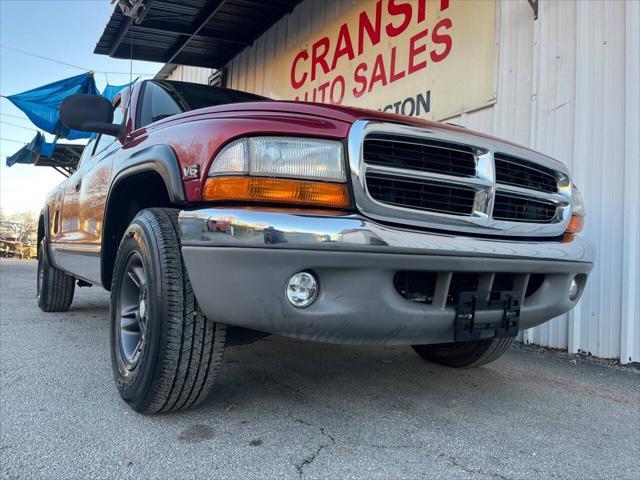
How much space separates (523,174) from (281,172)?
1294 millimetres

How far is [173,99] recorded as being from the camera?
2973 mm

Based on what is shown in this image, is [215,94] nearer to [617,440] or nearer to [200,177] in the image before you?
[200,177]

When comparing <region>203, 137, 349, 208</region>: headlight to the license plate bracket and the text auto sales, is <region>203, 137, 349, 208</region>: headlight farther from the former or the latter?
the text auto sales

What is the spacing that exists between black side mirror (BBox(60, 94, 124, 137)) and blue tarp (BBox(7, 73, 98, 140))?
33.4 feet

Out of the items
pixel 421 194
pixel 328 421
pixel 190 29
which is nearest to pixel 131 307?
pixel 328 421

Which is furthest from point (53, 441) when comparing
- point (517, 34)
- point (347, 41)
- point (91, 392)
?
point (347, 41)

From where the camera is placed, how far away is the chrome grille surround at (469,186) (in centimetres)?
182

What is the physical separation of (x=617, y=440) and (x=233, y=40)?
917 cm

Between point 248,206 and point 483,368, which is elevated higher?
point 248,206

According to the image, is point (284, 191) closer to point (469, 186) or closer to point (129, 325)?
point (469, 186)

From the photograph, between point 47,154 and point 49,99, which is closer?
point 49,99

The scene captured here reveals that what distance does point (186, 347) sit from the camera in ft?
6.31

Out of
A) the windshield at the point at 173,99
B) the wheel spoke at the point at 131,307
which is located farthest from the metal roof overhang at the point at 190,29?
the wheel spoke at the point at 131,307

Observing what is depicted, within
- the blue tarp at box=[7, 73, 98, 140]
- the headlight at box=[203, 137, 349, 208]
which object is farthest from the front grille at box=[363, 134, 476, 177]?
the blue tarp at box=[7, 73, 98, 140]
